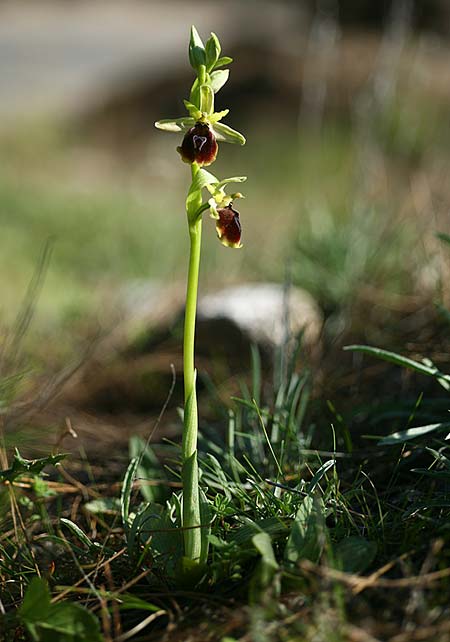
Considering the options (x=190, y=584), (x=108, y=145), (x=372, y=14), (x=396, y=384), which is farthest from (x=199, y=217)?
(x=372, y=14)

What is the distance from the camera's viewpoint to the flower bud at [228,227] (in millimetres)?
1009

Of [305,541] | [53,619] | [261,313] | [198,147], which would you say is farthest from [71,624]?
[261,313]

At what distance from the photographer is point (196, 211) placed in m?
1.02

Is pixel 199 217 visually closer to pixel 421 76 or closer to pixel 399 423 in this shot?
pixel 399 423

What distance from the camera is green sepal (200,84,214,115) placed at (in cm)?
103

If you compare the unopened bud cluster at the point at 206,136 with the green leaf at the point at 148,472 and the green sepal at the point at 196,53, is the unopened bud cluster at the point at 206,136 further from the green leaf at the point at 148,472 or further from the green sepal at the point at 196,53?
the green leaf at the point at 148,472

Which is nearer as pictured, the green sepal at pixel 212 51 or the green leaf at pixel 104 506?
the green sepal at pixel 212 51

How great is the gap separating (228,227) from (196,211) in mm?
49

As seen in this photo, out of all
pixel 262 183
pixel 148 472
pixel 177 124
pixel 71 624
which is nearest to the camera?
pixel 71 624

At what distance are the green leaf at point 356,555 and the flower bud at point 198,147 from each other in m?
0.54

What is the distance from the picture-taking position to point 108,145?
802 cm

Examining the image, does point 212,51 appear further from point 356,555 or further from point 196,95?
point 356,555

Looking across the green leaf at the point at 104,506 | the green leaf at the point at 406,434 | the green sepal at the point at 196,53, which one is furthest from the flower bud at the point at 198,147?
the green leaf at the point at 104,506

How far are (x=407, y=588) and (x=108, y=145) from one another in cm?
754
